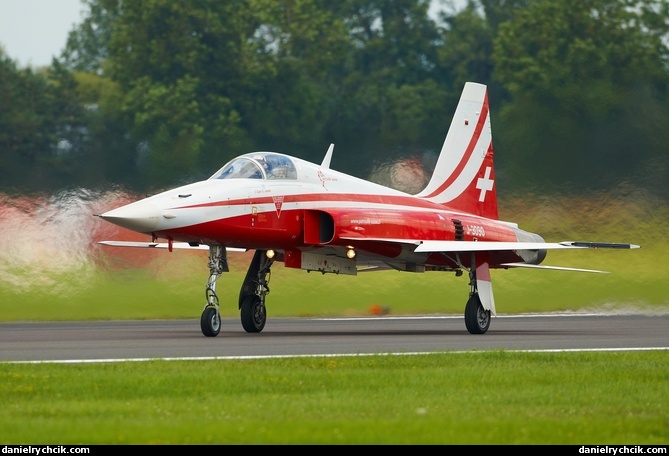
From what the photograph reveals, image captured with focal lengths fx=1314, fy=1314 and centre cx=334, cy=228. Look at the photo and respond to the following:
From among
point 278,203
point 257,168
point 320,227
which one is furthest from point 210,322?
point 320,227

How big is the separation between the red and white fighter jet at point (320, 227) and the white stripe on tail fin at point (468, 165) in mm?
42

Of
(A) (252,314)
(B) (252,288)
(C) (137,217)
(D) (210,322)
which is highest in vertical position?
(C) (137,217)

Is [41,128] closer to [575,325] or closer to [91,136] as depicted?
[91,136]

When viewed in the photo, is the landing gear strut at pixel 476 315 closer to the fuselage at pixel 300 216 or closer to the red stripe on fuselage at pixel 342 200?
the fuselage at pixel 300 216

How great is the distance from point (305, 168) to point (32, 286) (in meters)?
6.94

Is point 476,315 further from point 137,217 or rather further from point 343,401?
point 343,401

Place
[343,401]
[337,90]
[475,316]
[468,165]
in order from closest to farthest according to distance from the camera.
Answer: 1. [343,401]
2. [475,316]
3. [468,165]
4. [337,90]

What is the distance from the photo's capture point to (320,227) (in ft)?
73.3

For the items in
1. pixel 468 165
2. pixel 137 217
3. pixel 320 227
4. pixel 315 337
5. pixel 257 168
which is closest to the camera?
pixel 137 217

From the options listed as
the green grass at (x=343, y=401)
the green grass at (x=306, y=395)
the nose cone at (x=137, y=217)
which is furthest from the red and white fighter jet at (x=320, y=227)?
the green grass at (x=343, y=401)

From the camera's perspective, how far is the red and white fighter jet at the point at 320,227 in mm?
20422

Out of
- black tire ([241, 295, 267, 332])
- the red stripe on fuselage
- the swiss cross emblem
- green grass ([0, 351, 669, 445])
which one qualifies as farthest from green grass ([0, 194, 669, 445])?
the swiss cross emblem

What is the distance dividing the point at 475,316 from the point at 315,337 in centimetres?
338

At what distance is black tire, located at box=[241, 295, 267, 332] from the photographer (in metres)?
22.3
